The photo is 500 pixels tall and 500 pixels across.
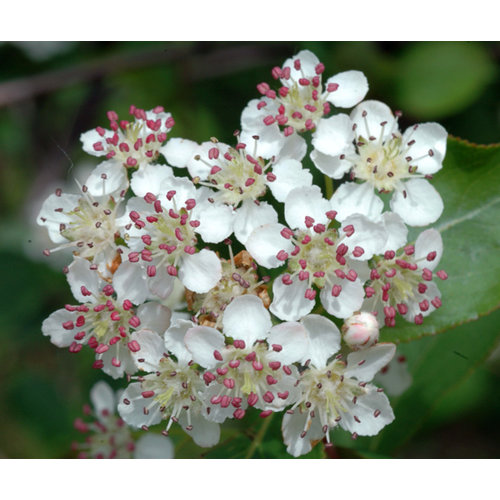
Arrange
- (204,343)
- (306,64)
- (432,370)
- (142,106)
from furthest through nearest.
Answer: (142,106)
(432,370)
(306,64)
(204,343)

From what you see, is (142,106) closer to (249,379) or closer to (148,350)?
(148,350)

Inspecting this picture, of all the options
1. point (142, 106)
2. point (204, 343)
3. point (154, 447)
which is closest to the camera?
point (204, 343)

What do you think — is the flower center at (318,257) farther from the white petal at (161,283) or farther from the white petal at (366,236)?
the white petal at (161,283)

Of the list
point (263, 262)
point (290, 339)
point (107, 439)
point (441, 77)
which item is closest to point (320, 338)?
point (290, 339)

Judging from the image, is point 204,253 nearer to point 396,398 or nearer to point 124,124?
point 124,124

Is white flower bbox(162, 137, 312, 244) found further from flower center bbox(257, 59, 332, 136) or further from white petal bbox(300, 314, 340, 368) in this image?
white petal bbox(300, 314, 340, 368)


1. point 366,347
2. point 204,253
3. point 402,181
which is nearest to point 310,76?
point 402,181
